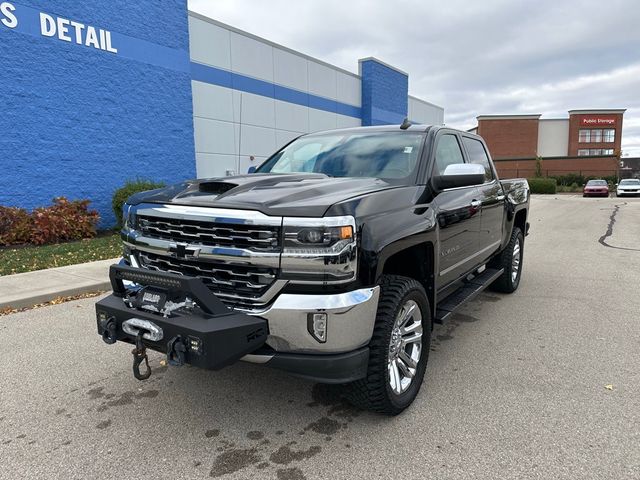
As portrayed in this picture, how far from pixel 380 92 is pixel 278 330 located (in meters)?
21.9

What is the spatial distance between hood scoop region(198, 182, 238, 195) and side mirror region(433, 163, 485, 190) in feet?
4.97

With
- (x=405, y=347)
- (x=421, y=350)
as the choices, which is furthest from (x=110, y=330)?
(x=421, y=350)

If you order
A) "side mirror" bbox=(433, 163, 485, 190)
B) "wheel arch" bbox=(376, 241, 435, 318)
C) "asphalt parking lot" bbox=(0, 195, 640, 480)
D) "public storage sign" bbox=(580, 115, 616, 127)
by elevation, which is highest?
"public storage sign" bbox=(580, 115, 616, 127)

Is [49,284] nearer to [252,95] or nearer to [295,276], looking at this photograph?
[295,276]

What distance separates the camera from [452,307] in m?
3.97

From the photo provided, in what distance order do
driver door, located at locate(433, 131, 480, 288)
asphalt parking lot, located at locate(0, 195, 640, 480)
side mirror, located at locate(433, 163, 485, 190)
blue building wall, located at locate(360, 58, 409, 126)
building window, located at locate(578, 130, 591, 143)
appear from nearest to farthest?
asphalt parking lot, located at locate(0, 195, 640, 480), side mirror, located at locate(433, 163, 485, 190), driver door, located at locate(433, 131, 480, 288), blue building wall, located at locate(360, 58, 409, 126), building window, located at locate(578, 130, 591, 143)

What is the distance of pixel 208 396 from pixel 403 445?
55.7 inches

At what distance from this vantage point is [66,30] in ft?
34.8

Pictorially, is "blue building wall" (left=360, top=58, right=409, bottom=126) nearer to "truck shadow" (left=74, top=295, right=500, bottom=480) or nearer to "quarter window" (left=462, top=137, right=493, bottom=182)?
"quarter window" (left=462, top=137, right=493, bottom=182)

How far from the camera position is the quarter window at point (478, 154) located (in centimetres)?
497

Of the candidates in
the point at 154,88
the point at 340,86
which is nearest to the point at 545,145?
the point at 340,86

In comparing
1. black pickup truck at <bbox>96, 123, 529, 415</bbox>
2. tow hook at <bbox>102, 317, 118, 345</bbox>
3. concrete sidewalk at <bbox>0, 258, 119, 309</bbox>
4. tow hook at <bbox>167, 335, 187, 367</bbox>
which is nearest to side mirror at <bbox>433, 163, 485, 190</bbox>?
black pickup truck at <bbox>96, 123, 529, 415</bbox>

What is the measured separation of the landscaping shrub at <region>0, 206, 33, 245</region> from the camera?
9.53 metres

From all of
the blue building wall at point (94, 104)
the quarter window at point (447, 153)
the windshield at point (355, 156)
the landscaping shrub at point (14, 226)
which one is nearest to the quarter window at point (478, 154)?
the quarter window at point (447, 153)
